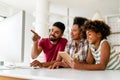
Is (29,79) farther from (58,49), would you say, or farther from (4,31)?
(58,49)

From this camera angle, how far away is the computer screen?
140cm

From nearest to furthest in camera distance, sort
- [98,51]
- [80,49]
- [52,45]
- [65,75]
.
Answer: [65,75]
[98,51]
[80,49]
[52,45]

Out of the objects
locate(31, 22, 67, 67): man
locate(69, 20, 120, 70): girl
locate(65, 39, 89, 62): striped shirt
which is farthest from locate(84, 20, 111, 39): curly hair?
locate(31, 22, 67, 67): man

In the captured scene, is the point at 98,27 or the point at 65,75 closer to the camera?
the point at 65,75

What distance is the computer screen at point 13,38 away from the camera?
1.40 m

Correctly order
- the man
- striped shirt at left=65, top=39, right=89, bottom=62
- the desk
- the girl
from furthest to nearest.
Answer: the man → striped shirt at left=65, top=39, right=89, bottom=62 → the girl → the desk

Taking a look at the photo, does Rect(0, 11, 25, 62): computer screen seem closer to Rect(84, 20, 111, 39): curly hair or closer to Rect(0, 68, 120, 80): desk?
Rect(0, 68, 120, 80): desk

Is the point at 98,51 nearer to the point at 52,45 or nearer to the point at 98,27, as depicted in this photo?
the point at 98,27

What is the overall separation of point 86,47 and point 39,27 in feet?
7.05

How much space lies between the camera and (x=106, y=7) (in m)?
5.43

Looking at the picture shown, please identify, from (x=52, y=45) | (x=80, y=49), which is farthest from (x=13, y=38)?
(x=52, y=45)

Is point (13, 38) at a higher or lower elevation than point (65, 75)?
higher

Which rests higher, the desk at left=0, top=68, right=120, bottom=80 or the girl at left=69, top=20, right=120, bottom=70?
the girl at left=69, top=20, right=120, bottom=70

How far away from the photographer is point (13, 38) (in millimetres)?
1451
